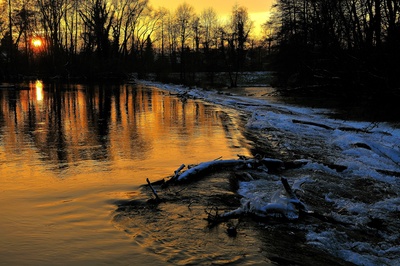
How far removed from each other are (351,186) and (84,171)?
18.6 ft

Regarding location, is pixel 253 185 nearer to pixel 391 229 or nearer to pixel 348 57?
pixel 391 229

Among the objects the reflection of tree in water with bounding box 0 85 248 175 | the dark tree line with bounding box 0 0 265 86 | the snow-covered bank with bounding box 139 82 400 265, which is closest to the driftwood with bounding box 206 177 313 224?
the snow-covered bank with bounding box 139 82 400 265

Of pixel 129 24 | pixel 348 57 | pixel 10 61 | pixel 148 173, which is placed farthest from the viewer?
pixel 129 24

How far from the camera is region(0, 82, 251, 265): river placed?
497 centimetres

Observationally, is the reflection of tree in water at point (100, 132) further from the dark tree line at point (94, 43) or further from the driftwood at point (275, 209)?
the dark tree line at point (94, 43)

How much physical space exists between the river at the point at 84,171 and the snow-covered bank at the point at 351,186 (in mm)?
2030

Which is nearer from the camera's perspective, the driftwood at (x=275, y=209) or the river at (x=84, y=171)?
the river at (x=84, y=171)

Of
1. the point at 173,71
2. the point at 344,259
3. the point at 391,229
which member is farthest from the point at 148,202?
the point at 173,71

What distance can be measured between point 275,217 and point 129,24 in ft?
284

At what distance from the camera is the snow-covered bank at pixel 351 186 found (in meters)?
5.19

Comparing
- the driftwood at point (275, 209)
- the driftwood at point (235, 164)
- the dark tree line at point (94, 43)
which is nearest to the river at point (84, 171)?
the driftwood at point (235, 164)

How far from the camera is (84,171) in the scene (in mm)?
8617

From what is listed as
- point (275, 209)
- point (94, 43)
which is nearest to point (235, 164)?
point (275, 209)

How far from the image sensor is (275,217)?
5.97 metres
